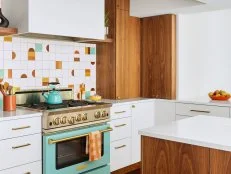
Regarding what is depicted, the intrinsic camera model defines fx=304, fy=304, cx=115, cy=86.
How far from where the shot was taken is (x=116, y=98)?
3.89m

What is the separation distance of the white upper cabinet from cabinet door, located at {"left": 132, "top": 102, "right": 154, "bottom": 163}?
3.46ft

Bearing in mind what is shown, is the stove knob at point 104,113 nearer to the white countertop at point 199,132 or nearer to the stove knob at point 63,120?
the stove knob at point 63,120

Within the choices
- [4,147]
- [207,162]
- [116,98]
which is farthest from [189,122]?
[116,98]

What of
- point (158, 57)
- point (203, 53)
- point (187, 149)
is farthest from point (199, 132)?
point (203, 53)

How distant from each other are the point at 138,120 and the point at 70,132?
4.07ft

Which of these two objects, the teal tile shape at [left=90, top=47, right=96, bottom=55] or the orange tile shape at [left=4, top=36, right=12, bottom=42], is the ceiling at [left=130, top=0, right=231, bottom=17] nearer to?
the teal tile shape at [left=90, top=47, right=96, bottom=55]

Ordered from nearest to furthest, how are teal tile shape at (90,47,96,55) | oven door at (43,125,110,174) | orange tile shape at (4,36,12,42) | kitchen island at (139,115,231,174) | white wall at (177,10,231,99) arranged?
kitchen island at (139,115,231,174), oven door at (43,125,110,174), orange tile shape at (4,36,12,42), teal tile shape at (90,47,96,55), white wall at (177,10,231,99)

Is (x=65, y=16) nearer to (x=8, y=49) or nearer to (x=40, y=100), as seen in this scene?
(x=8, y=49)

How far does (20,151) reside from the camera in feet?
8.36

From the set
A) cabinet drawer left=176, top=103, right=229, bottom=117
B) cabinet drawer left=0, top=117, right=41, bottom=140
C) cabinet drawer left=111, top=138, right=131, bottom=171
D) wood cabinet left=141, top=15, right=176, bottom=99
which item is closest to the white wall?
wood cabinet left=141, top=15, right=176, bottom=99

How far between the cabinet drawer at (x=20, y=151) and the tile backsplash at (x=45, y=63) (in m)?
0.78

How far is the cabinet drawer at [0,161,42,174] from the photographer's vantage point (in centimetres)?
250

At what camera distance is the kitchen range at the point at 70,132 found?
2727 millimetres

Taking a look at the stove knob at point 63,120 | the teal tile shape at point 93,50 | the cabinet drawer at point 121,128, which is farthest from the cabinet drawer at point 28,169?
the teal tile shape at point 93,50
